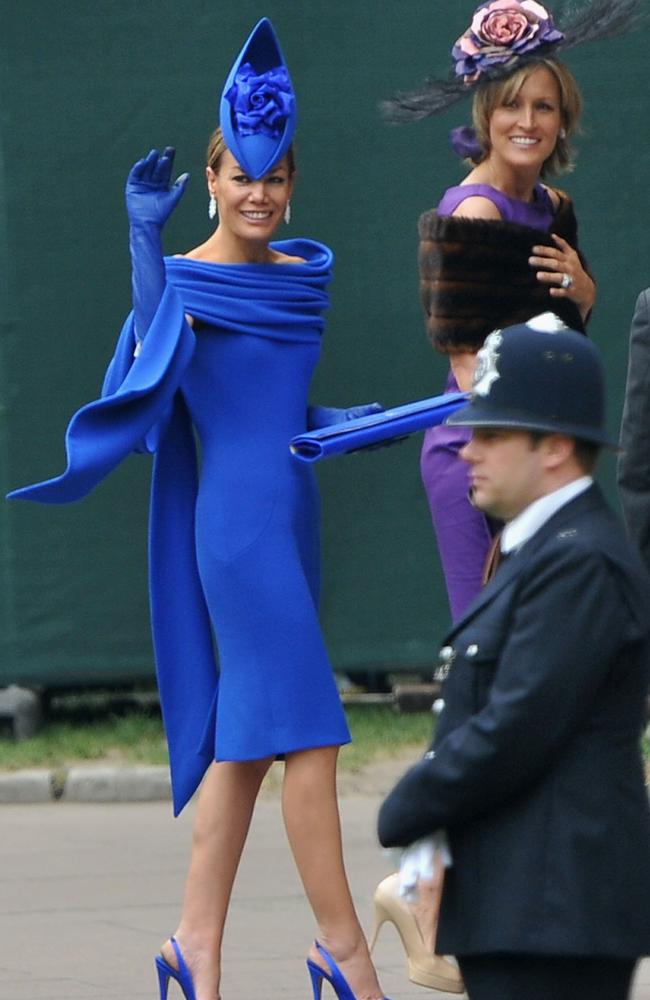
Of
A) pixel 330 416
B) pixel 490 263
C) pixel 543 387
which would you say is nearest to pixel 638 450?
pixel 490 263

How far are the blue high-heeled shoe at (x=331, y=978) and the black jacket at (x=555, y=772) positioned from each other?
5.71ft

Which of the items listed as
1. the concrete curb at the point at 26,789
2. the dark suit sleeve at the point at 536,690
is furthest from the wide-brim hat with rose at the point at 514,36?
the concrete curb at the point at 26,789

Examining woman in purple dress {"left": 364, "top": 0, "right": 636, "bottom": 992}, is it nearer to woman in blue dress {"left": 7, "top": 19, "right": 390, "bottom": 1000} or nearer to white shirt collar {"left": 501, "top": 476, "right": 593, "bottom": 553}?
woman in blue dress {"left": 7, "top": 19, "right": 390, "bottom": 1000}

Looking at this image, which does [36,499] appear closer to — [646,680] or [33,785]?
[646,680]

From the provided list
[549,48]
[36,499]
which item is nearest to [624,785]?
[36,499]

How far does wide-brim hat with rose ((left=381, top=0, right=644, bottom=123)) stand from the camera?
512cm

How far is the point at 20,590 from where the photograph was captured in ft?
27.2

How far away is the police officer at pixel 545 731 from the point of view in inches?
120

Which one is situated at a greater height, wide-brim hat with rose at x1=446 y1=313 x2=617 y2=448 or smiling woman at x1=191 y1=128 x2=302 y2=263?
wide-brim hat with rose at x1=446 y1=313 x2=617 y2=448

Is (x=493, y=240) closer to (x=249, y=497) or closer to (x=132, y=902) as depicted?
(x=249, y=497)

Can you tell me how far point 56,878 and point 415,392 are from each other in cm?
251

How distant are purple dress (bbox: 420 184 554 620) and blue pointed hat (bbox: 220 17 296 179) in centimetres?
44

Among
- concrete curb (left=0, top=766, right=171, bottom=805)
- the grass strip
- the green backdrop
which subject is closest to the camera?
concrete curb (left=0, top=766, right=171, bottom=805)

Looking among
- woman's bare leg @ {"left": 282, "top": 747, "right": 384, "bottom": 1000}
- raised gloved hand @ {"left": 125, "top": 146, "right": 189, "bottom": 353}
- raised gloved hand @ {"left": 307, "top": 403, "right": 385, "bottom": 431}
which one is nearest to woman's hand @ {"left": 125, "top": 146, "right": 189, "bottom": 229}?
raised gloved hand @ {"left": 125, "top": 146, "right": 189, "bottom": 353}
